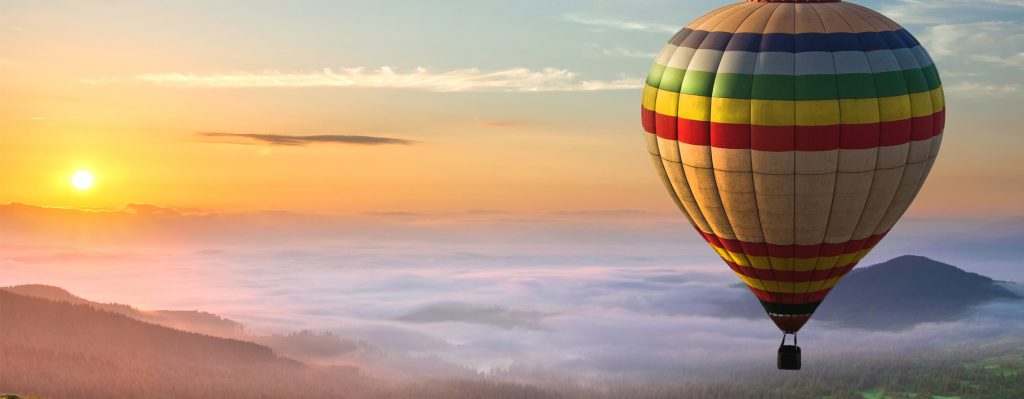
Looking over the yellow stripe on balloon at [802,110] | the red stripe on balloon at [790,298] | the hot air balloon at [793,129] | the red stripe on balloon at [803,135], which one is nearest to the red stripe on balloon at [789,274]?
the hot air balloon at [793,129]

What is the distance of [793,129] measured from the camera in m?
56.5

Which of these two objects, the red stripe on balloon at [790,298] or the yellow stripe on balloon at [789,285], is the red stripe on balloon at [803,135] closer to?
the yellow stripe on balloon at [789,285]

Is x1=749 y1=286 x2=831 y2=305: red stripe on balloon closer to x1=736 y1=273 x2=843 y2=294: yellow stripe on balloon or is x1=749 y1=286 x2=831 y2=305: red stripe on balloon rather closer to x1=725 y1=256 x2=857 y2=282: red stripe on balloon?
x1=736 y1=273 x2=843 y2=294: yellow stripe on balloon

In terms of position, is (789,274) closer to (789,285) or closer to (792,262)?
(789,285)

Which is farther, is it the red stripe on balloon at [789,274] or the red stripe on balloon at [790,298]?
the red stripe on balloon at [790,298]

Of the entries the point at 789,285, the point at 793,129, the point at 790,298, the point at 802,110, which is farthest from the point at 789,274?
Answer: the point at 802,110

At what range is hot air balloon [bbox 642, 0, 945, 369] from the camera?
186ft

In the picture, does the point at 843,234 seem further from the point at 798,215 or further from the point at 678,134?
the point at 678,134

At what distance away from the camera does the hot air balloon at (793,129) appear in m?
56.6

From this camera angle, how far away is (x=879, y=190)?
5903 centimetres

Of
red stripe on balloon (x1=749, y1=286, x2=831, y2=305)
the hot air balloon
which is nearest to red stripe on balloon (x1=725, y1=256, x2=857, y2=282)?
the hot air balloon

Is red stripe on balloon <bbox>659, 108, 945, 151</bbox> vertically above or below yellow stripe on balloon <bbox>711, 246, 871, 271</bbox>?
above

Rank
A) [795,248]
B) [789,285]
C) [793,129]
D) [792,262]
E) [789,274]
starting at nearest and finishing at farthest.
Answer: [793,129] → [795,248] → [792,262] → [789,274] → [789,285]

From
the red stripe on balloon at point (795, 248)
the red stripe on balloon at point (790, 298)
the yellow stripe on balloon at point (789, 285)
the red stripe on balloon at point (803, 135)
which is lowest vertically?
the red stripe on balloon at point (790, 298)
